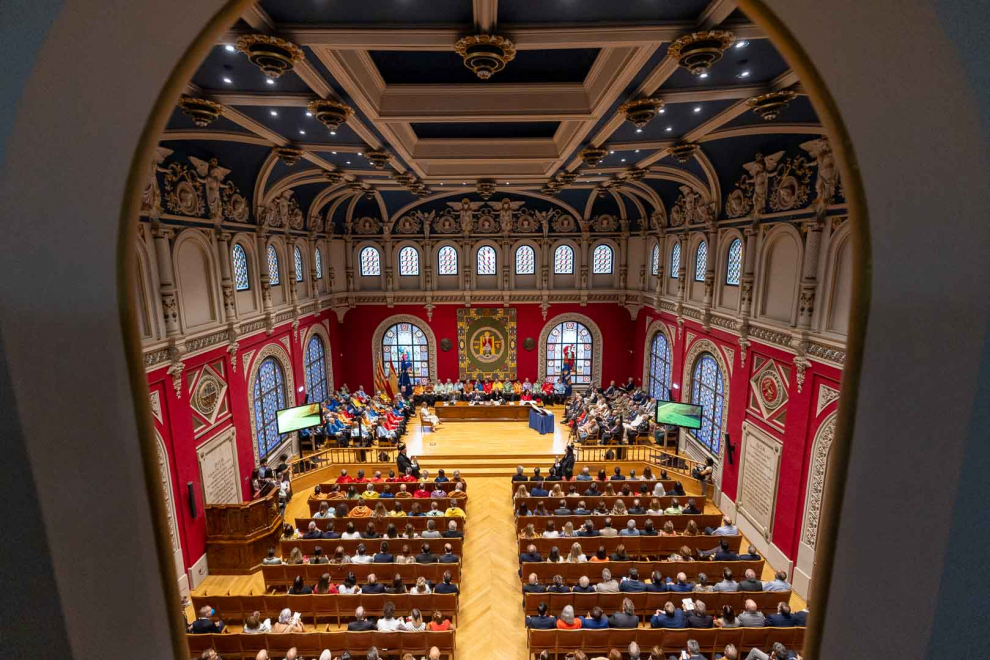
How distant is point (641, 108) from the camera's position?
597 cm

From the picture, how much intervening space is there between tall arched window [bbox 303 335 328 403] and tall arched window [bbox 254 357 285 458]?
6.01 ft

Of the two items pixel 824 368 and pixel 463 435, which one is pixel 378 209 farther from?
pixel 824 368

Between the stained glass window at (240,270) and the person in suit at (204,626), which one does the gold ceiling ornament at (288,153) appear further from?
the person in suit at (204,626)

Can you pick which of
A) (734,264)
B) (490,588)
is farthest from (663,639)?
(734,264)

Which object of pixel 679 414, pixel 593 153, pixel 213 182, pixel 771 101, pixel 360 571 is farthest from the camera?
pixel 679 414

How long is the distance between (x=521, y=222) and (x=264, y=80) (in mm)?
12648

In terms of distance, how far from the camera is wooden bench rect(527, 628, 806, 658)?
251 inches

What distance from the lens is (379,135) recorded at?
8305 mm

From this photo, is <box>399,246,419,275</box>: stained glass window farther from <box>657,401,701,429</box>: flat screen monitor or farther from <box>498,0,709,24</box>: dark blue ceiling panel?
<box>498,0,709,24</box>: dark blue ceiling panel

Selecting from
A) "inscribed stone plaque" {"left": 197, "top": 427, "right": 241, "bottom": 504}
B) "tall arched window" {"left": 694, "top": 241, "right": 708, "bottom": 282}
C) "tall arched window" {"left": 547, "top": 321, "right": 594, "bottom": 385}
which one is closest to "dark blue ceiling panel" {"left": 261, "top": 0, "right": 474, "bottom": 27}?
"inscribed stone plaque" {"left": 197, "top": 427, "right": 241, "bottom": 504}

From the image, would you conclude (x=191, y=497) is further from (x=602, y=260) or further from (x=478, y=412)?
(x=602, y=260)

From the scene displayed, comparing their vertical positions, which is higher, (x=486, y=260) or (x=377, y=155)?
(x=377, y=155)

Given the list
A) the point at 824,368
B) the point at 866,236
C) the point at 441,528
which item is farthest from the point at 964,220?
the point at 441,528

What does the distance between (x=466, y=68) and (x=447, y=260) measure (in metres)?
11.7
